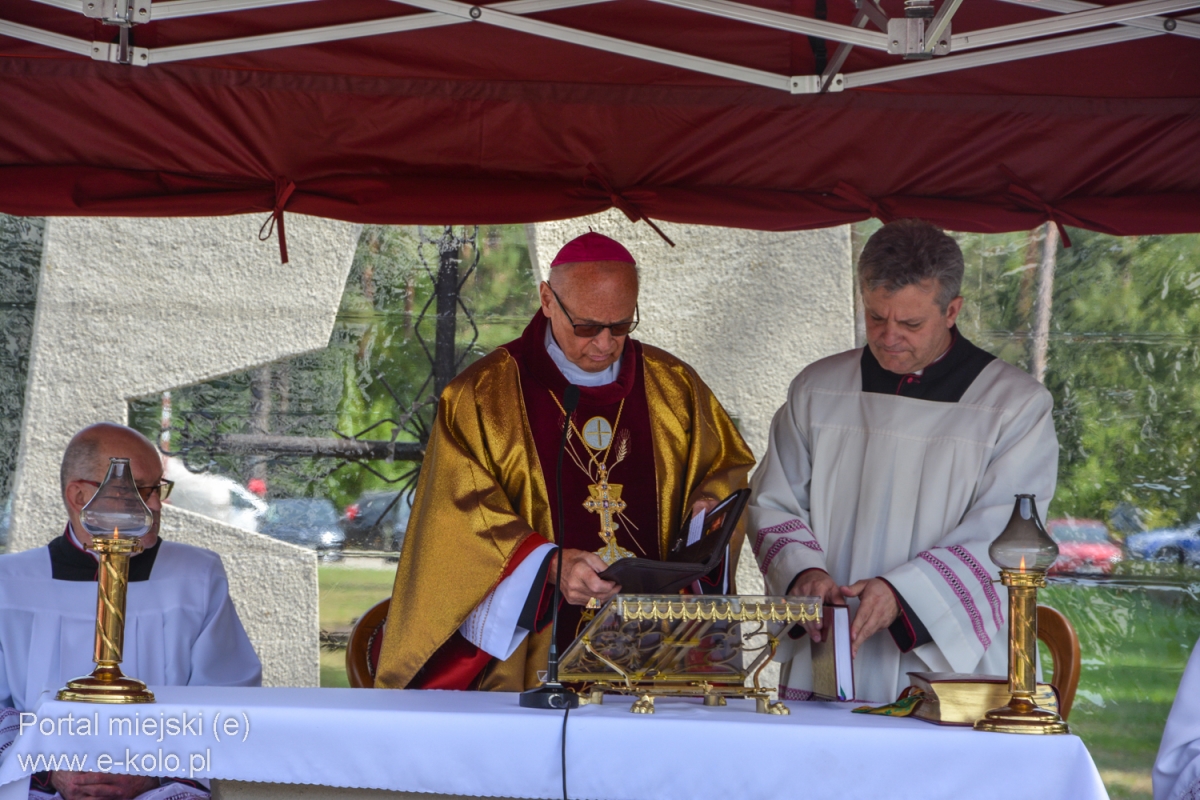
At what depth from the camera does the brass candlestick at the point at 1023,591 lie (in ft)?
8.16

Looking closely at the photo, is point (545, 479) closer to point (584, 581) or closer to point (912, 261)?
point (584, 581)

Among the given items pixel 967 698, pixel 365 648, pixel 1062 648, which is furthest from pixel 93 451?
pixel 1062 648

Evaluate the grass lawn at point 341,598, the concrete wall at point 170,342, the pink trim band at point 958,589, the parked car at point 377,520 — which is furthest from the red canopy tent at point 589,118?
the grass lawn at point 341,598

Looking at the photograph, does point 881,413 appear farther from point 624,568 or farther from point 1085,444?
point 1085,444

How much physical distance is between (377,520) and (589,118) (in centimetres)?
221

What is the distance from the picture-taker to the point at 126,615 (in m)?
3.82

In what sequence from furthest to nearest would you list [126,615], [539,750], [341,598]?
[341,598] → [126,615] → [539,750]

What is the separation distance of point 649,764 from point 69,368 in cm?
399

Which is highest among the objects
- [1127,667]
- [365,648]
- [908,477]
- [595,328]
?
[595,328]

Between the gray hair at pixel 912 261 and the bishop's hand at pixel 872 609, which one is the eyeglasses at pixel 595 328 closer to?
the gray hair at pixel 912 261

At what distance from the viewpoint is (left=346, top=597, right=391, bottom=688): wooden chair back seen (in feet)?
13.4

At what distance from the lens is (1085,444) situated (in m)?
5.57

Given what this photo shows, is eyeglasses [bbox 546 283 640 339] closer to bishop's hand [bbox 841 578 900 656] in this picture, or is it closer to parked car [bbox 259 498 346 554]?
bishop's hand [bbox 841 578 900 656]

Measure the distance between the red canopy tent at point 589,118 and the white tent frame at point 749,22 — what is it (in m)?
0.01
